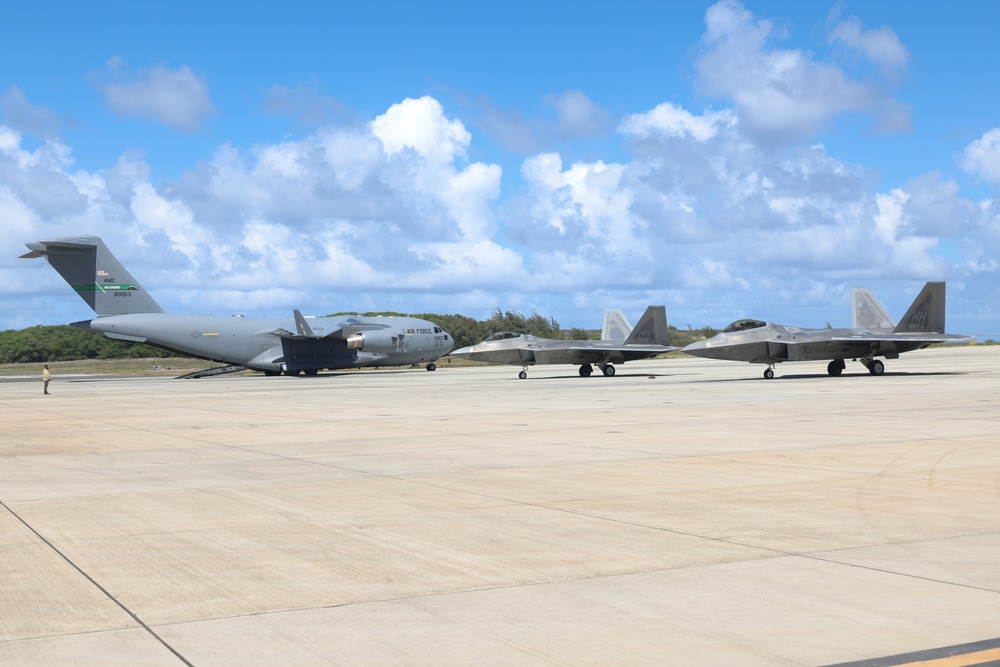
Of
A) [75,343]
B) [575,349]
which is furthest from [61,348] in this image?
[575,349]

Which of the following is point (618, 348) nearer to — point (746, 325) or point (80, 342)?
point (746, 325)

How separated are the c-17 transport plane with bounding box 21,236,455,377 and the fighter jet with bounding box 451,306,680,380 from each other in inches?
352

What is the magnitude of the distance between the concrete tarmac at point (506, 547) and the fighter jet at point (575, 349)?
29058 millimetres

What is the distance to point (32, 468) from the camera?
549 inches

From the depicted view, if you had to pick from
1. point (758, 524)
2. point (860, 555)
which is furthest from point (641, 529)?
point (860, 555)

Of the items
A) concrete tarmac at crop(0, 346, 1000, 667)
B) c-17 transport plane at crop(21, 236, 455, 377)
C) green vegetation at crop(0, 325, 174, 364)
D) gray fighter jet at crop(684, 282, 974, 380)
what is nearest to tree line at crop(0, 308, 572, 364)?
green vegetation at crop(0, 325, 174, 364)

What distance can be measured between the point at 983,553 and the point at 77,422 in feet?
68.2

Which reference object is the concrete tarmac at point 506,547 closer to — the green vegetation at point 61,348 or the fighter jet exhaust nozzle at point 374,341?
the fighter jet exhaust nozzle at point 374,341

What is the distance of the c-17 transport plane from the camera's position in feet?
172

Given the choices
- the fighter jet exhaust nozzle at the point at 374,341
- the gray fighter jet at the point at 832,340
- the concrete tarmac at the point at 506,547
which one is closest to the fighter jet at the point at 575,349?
the fighter jet exhaust nozzle at the point at 374,341

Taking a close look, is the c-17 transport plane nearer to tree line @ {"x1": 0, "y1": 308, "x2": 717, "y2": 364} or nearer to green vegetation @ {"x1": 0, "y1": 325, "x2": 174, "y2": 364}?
tree line @ {"x1": 0, "y1": 308, "x2": 717, "y2": 364}

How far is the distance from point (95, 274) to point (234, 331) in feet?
26.4

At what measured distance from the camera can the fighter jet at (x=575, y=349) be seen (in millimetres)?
46938

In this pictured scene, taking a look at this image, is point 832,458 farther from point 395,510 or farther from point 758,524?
point 395,510
